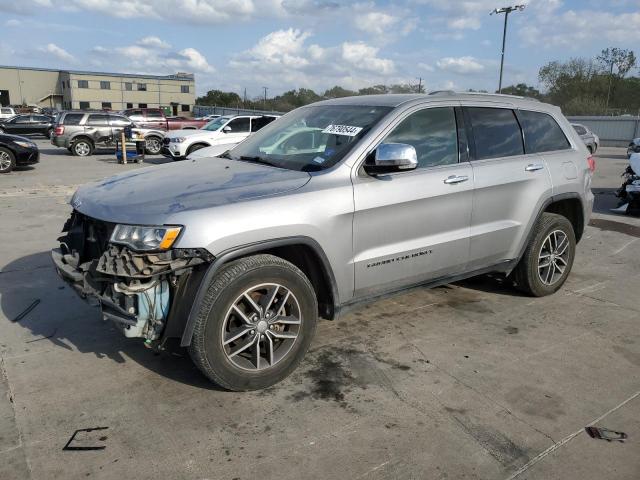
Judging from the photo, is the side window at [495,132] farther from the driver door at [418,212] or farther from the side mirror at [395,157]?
the side mirror at [395,157]

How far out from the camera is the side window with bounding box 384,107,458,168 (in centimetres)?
386

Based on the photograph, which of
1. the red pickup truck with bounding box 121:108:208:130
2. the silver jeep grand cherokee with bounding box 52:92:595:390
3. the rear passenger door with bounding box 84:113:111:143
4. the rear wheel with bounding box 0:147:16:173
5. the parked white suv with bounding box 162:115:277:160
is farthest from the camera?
the red pickup truck with bounding box 121:108:208:130

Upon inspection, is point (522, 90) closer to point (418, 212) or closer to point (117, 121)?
point (117, 121)

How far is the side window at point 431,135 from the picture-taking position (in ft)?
12.7

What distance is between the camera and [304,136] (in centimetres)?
414

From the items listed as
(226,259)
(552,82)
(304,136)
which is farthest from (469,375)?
(552,82)

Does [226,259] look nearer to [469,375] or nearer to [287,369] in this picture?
[287,369]

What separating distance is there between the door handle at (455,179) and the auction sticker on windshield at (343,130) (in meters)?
0.79

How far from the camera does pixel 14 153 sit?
1420 centimetres

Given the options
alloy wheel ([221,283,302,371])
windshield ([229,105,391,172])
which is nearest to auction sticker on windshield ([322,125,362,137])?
windshield ([229,105,391,172])

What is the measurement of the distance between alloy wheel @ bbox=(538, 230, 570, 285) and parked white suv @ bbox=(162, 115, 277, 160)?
13015mm

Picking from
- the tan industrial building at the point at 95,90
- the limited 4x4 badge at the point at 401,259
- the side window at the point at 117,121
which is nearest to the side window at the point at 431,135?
the limited 4x4 badge at the point at 401,259

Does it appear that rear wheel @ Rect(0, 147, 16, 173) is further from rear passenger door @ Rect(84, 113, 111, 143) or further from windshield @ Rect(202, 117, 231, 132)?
rear passenger door @ Rect(84, 113, 111, 143)

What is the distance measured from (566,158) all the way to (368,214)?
249cm
